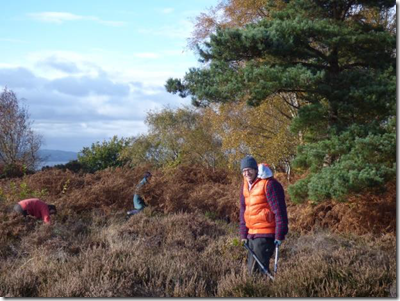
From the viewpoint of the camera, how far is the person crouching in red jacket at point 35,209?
1182 centimetres

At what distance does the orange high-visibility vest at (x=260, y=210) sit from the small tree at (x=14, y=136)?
2127cm

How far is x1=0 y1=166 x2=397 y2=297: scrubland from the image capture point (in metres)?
5.98

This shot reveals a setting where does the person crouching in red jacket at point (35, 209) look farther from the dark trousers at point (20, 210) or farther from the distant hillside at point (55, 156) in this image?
the distant hillside at point (55, 156)

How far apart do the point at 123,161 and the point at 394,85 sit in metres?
18.9

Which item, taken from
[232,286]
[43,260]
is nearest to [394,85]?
[232,286]

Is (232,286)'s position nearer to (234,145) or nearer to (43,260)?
(43,260)

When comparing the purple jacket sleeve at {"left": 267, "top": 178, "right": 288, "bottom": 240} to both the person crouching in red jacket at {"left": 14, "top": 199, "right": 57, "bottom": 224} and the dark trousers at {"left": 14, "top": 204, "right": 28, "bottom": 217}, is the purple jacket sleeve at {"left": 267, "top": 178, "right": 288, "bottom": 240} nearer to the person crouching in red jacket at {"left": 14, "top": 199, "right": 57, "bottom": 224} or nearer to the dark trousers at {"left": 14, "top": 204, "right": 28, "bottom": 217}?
the person crouching in red jacket at {"left": 14, "top": 199, "right": 57, "bottom": 224}

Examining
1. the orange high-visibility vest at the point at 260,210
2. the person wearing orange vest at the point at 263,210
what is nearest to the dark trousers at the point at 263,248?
the person wearing orange vest at the point at 263,210

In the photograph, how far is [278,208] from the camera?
6.28 metres

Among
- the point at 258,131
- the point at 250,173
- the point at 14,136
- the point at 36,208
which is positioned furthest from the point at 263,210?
the point at 14,136

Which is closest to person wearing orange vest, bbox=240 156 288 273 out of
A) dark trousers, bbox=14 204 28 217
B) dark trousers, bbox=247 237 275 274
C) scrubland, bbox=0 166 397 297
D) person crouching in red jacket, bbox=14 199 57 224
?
dark trousers, bbox=247 237 275 274

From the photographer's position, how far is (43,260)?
7832mm

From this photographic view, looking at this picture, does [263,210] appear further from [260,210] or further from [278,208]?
[278,208]

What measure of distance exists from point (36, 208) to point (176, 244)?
3.84m
